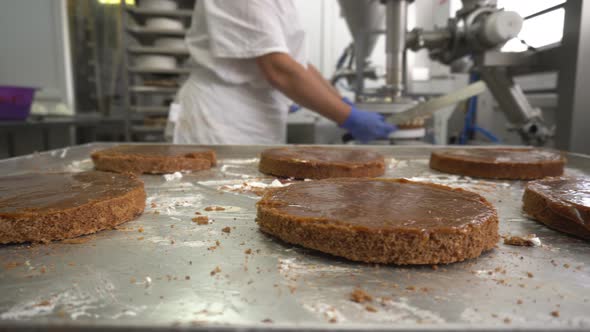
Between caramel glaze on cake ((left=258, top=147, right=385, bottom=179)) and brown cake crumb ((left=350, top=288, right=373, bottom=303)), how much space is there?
1.00m

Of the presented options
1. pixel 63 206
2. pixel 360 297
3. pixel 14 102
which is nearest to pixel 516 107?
pixel 360 297

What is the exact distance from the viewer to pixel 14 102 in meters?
3.82

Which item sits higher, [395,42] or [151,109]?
[395,42]

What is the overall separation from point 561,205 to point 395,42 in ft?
6.82

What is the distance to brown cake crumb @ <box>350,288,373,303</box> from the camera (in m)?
0.75

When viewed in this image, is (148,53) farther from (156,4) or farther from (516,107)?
(516,107)

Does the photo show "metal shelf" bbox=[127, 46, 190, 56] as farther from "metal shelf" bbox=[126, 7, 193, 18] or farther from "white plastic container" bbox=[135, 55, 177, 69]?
"metal shelf" bbox=[126, 7, 193, 18]

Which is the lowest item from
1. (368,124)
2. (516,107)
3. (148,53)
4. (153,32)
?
(368,124)

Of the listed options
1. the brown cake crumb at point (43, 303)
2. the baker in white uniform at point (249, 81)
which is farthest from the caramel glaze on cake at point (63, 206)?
the baker in white uniform at point (249, 81)

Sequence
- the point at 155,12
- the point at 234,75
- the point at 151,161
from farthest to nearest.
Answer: the point at 155,12 → the point at 234,75 → the point at 151,161

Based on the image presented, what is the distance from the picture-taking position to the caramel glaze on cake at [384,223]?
92cm

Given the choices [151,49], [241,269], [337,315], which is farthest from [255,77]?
[337,315]

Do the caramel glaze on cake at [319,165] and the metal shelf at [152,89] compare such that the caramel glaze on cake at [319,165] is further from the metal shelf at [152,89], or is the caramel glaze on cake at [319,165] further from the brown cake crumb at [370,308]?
the metal shelf at [152,89]

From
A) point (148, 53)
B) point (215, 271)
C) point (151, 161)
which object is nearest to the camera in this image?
point (215, 271)
